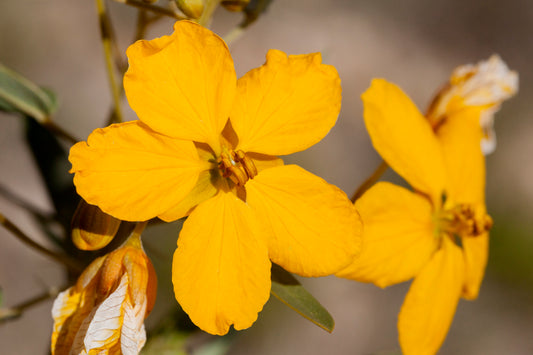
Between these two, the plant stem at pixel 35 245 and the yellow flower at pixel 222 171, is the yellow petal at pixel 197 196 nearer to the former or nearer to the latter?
the yellow flower at pixel 222 171

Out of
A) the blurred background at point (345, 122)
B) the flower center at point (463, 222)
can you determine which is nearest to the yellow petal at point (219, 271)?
the flower center at point (463, 222)

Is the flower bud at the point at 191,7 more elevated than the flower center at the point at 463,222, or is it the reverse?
the flower bud at the point at 191,7

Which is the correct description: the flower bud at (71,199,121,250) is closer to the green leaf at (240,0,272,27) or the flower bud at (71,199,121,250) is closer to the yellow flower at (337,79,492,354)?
the yellow flower at (337,79,492,354)

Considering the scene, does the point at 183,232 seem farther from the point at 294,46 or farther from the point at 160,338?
the point at 294,46

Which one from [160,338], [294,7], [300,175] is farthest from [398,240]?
[294,7]

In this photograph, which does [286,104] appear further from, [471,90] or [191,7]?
[471,90]
